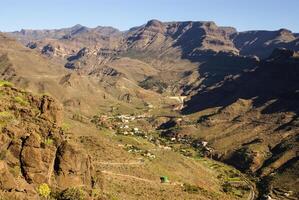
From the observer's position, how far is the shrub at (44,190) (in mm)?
64375

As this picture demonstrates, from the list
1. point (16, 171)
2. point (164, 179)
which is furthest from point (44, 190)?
point (164, 179)

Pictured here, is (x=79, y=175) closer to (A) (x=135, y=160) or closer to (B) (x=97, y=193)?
(B) (x=97, y=193)

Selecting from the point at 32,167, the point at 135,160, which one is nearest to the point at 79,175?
the point at 32,167

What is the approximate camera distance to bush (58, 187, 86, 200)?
210 ft

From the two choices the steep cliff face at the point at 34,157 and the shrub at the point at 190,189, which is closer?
the steep cliff face at the point at 34,157

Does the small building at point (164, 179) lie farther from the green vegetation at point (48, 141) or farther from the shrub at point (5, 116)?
the green vegetation at point (48, 141)

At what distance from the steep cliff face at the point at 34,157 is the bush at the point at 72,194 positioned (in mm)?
2538

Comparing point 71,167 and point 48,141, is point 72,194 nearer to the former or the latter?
point 71,167

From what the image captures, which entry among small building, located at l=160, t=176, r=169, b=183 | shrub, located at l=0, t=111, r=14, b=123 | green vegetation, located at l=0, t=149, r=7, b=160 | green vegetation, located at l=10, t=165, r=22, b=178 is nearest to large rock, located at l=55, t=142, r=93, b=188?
green vegetation, located at l=10, t=165, r=22, b=178

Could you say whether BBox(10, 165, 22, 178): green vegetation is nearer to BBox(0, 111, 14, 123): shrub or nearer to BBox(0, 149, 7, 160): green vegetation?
BBox(0, 149, 7, 160): green vegetation

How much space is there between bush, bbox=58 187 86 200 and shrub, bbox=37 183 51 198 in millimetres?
1739

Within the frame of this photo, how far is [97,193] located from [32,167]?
10.9 meters

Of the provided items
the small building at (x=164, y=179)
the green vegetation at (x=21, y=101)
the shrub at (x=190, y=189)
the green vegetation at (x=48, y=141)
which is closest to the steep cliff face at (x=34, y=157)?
the green vegetation at (x=48, y=141)

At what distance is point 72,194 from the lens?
6469 centimetres
